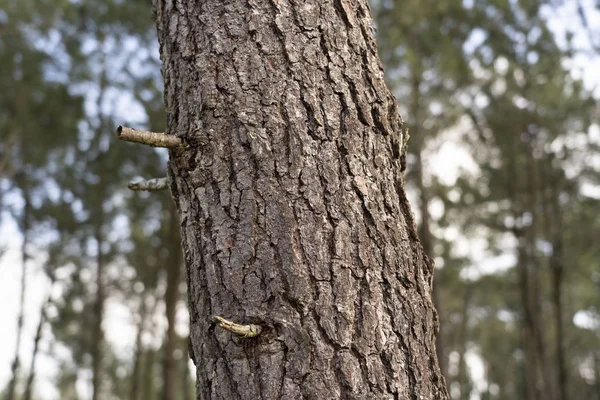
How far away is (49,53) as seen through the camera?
33.9ft

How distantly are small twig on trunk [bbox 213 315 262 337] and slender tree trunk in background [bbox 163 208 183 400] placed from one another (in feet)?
26.7

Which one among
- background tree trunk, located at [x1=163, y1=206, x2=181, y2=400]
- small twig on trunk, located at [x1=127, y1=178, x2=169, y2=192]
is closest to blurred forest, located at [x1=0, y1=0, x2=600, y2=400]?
background tree trunk, located at [x1=163, y1=206, x2=181, y2=400]

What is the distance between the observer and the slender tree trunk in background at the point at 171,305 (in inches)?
354

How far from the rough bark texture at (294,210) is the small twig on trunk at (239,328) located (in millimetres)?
23

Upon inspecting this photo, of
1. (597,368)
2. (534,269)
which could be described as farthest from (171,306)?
(597,368)

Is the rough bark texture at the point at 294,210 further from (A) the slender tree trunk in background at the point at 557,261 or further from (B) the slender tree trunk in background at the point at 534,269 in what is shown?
(A) the slender tree trunk in background at the point at 557,261

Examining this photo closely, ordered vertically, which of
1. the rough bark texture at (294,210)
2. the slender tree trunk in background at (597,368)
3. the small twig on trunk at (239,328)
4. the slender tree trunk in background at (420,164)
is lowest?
the small twig on trunk at (239,328)

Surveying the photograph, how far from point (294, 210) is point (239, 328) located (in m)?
0.26

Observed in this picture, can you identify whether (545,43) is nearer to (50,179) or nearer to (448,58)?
(448,58)

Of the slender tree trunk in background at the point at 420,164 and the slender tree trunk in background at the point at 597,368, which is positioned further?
the slender tree trunk in background at the point at 597,368

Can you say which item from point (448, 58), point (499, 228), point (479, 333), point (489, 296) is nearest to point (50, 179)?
point (448, 58)

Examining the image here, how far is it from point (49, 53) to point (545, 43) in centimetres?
880

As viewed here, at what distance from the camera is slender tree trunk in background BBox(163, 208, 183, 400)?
8992 mm

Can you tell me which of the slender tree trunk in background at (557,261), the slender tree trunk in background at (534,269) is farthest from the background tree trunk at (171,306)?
the slender tree trunk in background at (557,261)
